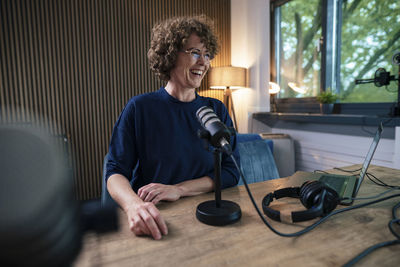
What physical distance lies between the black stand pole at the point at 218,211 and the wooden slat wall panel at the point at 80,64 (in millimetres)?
2604

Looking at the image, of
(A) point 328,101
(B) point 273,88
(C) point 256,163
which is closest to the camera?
(C) point 256,163

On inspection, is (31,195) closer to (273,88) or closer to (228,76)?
(228,76)

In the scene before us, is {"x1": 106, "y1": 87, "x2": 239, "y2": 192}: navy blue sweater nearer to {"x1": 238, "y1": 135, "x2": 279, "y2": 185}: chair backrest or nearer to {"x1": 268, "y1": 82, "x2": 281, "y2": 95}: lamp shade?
{"x1": 238, "y1": 135, "x2": 279, "y2": 185}: chair backrest

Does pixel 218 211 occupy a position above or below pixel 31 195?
below

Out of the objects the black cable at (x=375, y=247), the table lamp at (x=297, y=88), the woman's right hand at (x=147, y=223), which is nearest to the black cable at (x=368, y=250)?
the black cable at (x=375, y=247)

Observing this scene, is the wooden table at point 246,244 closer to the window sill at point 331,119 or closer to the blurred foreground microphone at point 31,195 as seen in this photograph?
the blurred foreground microphone at point 31,195

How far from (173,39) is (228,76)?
207cm

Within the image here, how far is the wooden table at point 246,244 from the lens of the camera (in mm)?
538

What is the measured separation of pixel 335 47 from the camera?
2836 millimetres

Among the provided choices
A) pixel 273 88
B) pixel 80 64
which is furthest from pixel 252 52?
pixel 80 64

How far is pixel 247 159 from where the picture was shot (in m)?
1.73

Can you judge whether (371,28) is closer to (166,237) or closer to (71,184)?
(166,237)

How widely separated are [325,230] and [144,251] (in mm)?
465

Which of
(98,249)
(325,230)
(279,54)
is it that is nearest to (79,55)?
(279,54)
